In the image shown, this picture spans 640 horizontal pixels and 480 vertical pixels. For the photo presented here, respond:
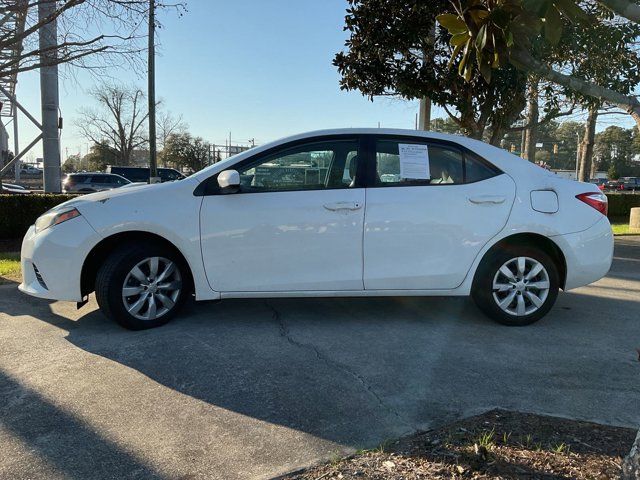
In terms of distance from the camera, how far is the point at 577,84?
3.51 m

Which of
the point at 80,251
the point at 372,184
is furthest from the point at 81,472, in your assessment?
the point at 372,184

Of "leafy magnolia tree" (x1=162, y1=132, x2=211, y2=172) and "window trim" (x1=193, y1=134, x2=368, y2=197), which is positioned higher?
"leafy magnolia tree" (x1=162, y1=132, x2=211, y2=172)

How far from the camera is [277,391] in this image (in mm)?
3350

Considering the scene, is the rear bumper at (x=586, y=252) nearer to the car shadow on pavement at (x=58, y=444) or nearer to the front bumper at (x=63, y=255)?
the car shadow on pavement at (x=58, y=444)

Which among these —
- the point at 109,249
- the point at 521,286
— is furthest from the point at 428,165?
the point at 109,249

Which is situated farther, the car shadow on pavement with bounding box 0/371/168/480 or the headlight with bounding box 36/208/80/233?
the headlight with bounding box 36/208/80/233

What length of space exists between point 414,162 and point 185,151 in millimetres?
58217

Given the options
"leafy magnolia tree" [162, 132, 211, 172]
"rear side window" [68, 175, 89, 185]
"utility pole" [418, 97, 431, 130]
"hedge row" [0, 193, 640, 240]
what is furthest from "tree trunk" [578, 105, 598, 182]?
"leafy magnolia tree" [162, 132, 211, 172]

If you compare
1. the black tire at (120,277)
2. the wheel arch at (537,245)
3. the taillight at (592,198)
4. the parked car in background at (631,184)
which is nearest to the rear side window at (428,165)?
the wheel arch at (537,245)

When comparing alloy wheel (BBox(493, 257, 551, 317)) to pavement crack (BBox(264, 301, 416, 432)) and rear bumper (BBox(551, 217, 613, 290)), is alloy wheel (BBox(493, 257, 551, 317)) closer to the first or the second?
rear bumper (BBox(551, 217, 613, 290))

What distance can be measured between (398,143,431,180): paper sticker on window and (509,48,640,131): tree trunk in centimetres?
121

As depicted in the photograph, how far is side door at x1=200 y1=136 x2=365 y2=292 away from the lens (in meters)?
4.40

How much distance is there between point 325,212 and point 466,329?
1693 mm

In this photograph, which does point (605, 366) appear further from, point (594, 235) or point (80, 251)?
point (80, 251)
